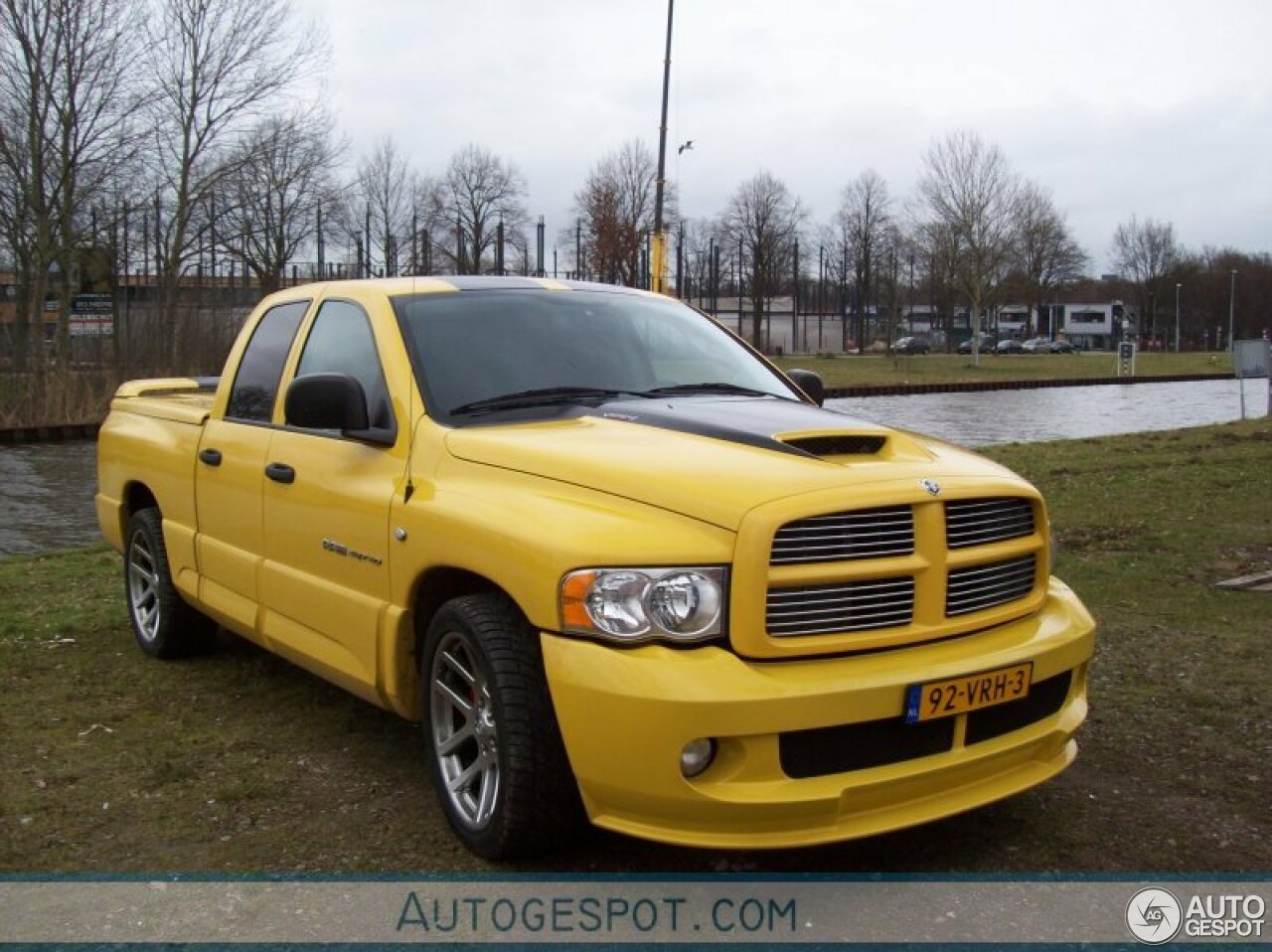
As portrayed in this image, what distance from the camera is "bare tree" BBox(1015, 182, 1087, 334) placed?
198 feet

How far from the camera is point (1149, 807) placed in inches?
159

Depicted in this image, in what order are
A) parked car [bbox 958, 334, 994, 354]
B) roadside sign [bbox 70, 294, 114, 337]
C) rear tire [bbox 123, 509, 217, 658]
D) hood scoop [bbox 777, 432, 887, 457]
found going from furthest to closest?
1. parked car [bbox 958, 334, 994, 354]
2. roadside sign [bbox 70, 294, 114, 337]
3. rear tire [bbox 123, 509, 217, 658]
4. hood scoop [bbox 777, 432, 887, 457]

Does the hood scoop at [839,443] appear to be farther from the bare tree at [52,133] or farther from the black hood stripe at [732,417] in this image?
the bare tree at [52,133]

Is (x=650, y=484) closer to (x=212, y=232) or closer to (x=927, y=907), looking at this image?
(x=927, y=907)

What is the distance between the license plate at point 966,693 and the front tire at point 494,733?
964 mm

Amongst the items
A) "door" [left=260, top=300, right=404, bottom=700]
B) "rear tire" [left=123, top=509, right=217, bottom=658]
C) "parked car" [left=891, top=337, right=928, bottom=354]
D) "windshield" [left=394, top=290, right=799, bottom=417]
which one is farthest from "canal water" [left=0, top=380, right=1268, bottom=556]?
"parked car" [left=891, top=337, right=928, bottom=354]

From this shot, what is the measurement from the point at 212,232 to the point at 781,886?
34569mm

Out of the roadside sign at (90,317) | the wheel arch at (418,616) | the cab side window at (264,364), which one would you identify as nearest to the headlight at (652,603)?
the wheel arch at (418,616)

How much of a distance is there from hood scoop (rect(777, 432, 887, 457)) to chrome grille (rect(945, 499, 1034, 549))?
345 millimetres

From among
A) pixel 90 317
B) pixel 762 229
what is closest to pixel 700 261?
pixel 762 229

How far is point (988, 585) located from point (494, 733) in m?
1.50

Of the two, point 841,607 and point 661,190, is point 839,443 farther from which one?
point 661,190

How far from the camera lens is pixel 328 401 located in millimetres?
4078

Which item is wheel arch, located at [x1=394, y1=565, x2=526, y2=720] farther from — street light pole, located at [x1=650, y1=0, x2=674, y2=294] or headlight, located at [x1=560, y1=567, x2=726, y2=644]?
street light pole, located at [x1=650, y1=0, x2=674, y2=294]
